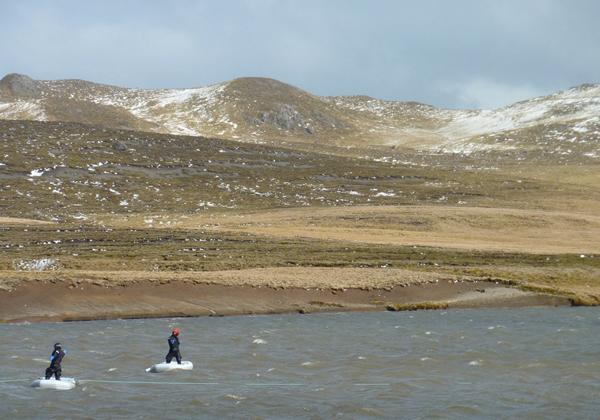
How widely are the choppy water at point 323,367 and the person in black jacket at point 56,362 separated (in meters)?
0.90

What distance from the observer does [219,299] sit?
49219 mm

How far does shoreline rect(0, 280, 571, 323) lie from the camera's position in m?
46.5

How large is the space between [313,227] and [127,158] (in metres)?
48.4

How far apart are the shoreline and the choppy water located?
1745 mm

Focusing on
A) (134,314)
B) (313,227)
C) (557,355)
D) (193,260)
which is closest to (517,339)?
(557,355)

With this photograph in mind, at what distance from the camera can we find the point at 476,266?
60.5m

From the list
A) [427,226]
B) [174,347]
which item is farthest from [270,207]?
[174,347]

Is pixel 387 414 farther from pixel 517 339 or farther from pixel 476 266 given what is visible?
pixel 476 266

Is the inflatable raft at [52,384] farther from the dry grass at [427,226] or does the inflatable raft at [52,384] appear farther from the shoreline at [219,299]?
the dry grass at [427,226]

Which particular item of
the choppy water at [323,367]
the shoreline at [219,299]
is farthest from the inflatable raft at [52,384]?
the shoreline at [219,299]

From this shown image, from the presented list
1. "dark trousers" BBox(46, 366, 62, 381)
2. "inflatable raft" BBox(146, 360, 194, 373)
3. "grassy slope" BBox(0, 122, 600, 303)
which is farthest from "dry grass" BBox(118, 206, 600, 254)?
"dark trousers" BBox(46, 366, 62, 381)

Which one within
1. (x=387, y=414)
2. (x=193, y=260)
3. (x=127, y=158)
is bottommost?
(x=387, y=414)

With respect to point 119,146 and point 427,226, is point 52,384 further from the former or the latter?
point 119,146

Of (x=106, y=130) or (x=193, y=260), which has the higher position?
(x=106, y=130)
